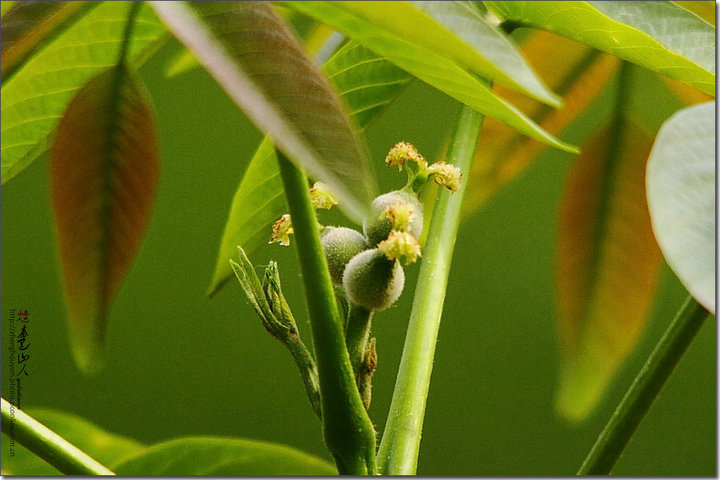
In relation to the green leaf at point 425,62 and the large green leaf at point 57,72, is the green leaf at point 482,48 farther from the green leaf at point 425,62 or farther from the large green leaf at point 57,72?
the large green leaf at point 57,72

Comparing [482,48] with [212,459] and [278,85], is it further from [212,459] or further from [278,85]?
[212,459]

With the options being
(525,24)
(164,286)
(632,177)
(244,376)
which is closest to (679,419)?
(244,376)

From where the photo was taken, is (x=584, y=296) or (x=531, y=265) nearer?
(x=584, y=296)

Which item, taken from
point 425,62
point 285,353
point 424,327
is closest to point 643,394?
point 424,327

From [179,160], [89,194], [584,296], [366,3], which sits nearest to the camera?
[366,3]

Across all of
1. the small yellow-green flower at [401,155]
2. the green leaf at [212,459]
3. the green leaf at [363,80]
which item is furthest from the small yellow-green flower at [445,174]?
the green leaf at [212,459]

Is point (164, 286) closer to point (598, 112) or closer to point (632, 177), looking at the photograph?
point (598, 112)

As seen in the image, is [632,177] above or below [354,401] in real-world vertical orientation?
above
